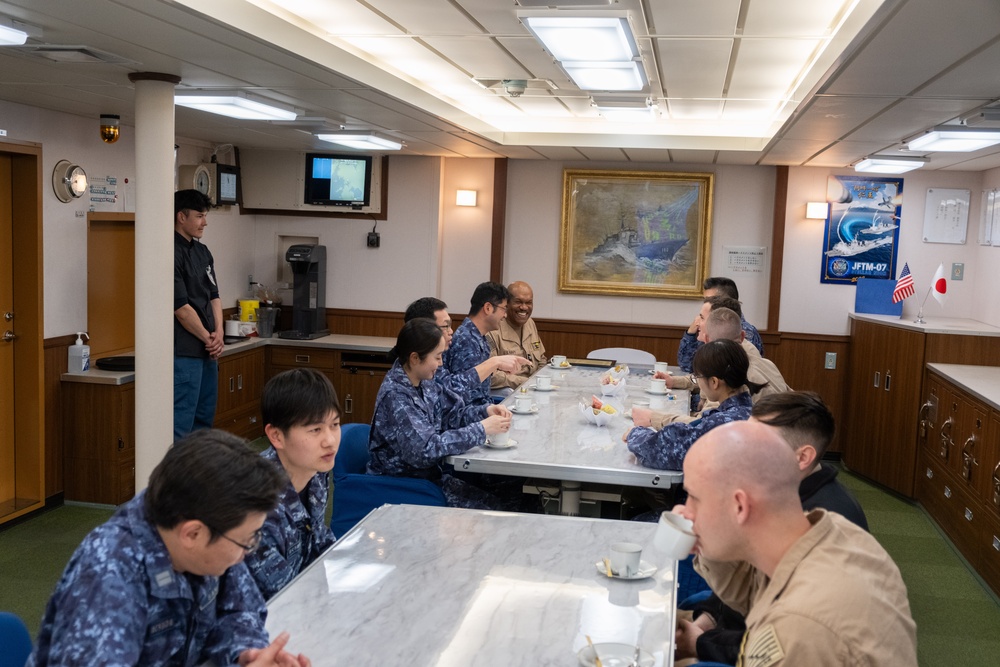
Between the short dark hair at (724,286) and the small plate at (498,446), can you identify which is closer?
the small plate at (498,446)

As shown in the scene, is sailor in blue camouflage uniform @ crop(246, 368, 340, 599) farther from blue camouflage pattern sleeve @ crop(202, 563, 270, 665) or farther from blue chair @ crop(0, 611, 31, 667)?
blue chair @ crop(0, 611, 31, 667)

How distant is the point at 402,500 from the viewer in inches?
146

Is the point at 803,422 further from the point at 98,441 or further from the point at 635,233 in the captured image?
the point at 635,233

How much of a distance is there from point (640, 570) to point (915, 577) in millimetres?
3404

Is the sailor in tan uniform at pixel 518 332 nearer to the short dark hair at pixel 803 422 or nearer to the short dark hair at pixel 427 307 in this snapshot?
the short dark hair at pixel 427 307

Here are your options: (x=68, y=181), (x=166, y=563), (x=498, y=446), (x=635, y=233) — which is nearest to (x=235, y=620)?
(x=166, y=563)

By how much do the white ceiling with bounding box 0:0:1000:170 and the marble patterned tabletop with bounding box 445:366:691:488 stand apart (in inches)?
68.5

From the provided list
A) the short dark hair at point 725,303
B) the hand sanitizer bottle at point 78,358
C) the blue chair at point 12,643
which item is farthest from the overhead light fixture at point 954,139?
the hand sanitizer bottle at point 78,358

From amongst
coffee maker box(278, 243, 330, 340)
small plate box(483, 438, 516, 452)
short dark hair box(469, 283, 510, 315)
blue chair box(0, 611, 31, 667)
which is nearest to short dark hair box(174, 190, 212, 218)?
short dark hair box(469, 283, 510, 315)

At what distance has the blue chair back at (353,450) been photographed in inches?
155

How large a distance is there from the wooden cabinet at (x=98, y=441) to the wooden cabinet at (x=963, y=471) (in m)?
5.15

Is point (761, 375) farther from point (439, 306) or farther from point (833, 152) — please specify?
point (833, 152)

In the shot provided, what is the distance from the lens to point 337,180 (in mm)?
8727

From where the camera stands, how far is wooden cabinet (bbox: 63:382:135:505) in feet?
19.9
